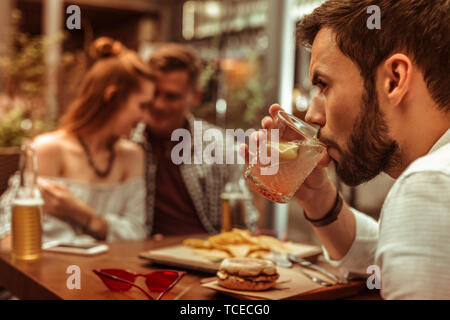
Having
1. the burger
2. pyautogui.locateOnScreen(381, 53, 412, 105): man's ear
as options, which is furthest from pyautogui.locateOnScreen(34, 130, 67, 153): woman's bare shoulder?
pyautogui.locateOnScreen(381, 53, 412, 105): man's ear

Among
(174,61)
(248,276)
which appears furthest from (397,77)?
(174,61)

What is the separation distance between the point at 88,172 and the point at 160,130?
1.68 ft

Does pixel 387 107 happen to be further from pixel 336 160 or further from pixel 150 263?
pixel 150 263

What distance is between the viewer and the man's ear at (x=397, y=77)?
830 millimetres

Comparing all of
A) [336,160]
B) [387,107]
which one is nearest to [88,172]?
[336,160]

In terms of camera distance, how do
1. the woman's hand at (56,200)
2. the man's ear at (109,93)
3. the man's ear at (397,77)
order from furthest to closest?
the man's ear at (109,93) → the woman's hand at (56,200) → the man's ear at (397,77)

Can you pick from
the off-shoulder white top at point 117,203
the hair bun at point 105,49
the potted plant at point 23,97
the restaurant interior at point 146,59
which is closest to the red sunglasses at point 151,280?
the restaurant interior at point 146,59

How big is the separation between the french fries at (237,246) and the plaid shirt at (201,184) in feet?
3.78

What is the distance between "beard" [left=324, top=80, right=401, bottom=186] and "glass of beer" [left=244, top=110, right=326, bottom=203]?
0.07 meters

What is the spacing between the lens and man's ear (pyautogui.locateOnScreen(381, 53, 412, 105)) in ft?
2.72

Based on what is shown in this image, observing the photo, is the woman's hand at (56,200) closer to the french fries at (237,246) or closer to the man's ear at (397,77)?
the french fries at (237,246)

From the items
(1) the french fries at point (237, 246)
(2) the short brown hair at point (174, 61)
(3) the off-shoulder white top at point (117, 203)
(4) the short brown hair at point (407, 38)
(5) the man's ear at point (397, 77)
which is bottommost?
(3) the off-shoulder white top at point (117, 203)

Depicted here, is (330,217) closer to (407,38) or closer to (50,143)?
(407,38)

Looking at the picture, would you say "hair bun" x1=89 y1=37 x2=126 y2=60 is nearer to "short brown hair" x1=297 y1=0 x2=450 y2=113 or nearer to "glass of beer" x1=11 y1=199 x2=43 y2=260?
"glass of beer" x1=11 y1=199 x2=43 y2=260
